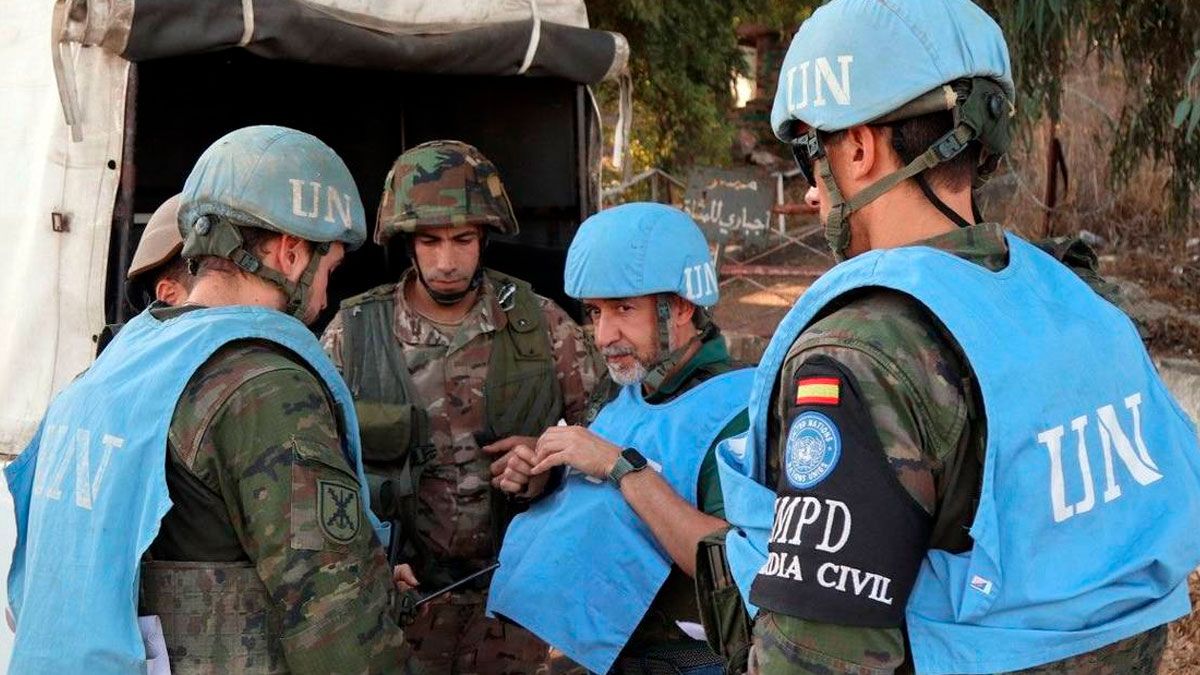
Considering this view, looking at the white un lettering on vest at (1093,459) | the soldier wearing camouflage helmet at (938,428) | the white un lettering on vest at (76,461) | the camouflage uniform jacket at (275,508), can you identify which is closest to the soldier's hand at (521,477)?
the camouflage uniform jacket at (275,508)

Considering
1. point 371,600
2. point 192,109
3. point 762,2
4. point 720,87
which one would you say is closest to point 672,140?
point 720,87

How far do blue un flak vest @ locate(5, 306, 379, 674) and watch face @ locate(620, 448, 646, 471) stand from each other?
61 centimetres

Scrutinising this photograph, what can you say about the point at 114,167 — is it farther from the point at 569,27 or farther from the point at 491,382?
the point at 569,27

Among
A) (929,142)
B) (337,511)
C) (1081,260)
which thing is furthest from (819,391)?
(337,511)

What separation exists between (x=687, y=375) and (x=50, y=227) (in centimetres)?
201

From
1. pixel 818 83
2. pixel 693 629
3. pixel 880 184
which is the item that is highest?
pixel 818 83

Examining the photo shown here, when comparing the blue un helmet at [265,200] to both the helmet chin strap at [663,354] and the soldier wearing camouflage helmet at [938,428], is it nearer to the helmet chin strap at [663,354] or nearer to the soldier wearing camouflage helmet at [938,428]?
the helmet chin strap at [663,354]

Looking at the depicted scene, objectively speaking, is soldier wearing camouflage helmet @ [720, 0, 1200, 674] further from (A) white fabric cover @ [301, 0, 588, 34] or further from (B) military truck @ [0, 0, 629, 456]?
(A) white fabric cover @ [301, 0, 588, 34]

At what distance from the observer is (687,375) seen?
2922 mm

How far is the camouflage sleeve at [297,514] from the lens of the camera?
2.15 m

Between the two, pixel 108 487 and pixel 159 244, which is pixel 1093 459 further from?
pixel 159 244

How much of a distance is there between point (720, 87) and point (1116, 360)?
7696mm

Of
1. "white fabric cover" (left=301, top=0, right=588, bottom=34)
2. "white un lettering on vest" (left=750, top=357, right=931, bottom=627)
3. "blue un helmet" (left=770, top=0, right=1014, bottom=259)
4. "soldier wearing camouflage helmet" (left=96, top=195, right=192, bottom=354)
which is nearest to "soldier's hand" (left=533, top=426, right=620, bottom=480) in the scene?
"soldier wearing camouflage helmet" (left=96, top=195, right=192, bottom=354)

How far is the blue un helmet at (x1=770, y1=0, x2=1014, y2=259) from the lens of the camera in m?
1.77
